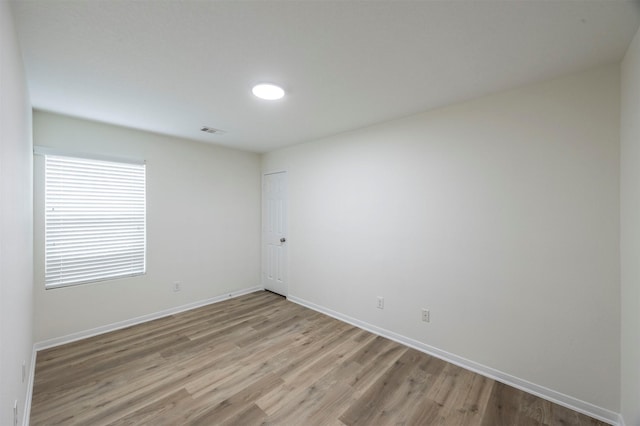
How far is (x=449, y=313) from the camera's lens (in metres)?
2.58

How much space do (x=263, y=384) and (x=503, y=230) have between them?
8.02 feet

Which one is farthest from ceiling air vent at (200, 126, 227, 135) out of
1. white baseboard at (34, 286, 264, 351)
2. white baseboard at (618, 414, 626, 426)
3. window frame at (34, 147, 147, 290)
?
white baseboard at (618, 414, 626, 426)

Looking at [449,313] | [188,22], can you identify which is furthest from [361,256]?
[188,22]

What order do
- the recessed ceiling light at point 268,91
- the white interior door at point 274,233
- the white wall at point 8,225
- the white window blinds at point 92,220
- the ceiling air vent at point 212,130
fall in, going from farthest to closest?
the white interior door at point 274,233
the ceiling air vent at point 212,130
the white window blinds at point 92,220
the recessed ceiling light at point 268,91
the white wall at point 8,225

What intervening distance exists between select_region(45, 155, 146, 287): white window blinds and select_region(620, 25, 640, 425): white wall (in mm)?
4604

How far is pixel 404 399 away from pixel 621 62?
287cm

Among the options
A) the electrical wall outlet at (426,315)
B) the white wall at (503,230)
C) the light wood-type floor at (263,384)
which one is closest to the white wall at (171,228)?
the light wood-type floor at (263,384)

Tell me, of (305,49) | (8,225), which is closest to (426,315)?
(305,49)

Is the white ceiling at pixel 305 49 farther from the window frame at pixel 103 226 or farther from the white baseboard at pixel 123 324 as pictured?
the white baseboard at pixel 123 324

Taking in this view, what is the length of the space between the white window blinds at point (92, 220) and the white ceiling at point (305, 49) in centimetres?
75

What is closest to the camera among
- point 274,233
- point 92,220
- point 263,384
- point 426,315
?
point 263,384

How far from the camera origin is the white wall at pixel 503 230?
1877 mm

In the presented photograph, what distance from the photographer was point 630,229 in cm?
164

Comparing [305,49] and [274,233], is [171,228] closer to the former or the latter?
[274,233]
